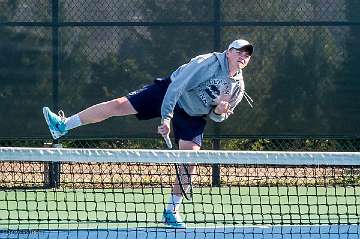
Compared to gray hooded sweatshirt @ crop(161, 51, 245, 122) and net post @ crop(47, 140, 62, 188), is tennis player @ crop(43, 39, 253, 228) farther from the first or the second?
net post @ crop(47, 140, 62, 188)

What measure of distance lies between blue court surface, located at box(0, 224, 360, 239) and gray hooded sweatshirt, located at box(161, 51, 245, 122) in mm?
672

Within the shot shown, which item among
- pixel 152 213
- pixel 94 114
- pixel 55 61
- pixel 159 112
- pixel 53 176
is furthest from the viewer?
pixel 55 61

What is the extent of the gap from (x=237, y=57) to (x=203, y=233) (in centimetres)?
106

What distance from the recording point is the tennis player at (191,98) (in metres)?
5.82

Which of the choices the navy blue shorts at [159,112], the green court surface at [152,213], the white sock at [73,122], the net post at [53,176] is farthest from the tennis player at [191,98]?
the net post at [53,176]

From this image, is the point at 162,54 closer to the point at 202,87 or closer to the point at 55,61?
the point at 55,61

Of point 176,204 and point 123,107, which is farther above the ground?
point 123,107

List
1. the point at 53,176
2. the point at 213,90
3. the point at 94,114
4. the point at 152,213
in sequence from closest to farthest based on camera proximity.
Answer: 1. the point at 213,90
2. the point at 94,114
3. the point at 152,213
4. the point at 53,176

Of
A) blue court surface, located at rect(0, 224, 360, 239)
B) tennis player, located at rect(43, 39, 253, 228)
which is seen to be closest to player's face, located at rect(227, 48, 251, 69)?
tennis player, located at rect(43, 39, 253, 228)

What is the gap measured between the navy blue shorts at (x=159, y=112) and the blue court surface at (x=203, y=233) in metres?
0.62

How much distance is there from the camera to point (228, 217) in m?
6.36

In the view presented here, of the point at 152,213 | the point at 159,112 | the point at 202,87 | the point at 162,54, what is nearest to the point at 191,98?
the point at 202,87

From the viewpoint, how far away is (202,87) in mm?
5973

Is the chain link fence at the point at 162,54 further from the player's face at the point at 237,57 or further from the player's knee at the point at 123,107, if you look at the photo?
the player's face at the point at 237,57
